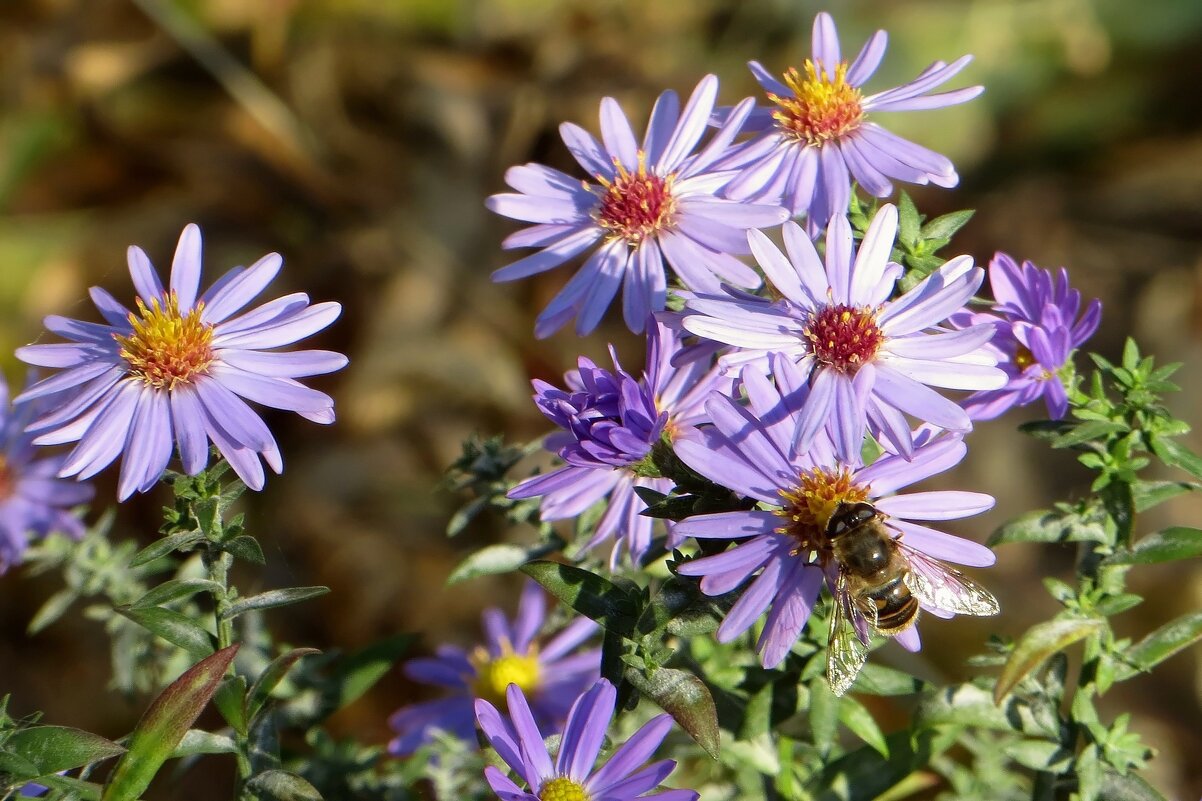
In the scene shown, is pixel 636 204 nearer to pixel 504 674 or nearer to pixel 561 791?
pixel 561 791

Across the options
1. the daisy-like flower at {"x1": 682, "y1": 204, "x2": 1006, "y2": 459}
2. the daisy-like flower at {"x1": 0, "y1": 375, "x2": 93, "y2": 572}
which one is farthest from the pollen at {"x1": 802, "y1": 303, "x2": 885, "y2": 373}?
the daisy-like flower at {"x1": 0, "y1": 375, "x2": 93, "y2": 572}

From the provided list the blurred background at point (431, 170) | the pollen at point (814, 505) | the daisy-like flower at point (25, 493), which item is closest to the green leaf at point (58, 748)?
the daisy-like flower at point (25, 493)

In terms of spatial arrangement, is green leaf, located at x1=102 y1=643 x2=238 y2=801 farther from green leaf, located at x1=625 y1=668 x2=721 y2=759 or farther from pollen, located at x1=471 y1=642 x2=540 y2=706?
pollen, located at x1=471 y1=642 x2=540 y2=706

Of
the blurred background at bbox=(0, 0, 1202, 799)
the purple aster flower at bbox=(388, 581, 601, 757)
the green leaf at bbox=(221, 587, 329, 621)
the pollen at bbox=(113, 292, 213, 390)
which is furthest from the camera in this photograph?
the blurred background at bbox=(0, 0, 1202, 799)

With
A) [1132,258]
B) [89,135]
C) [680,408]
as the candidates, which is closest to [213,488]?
[680,408]

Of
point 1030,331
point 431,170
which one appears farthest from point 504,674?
point 431,170

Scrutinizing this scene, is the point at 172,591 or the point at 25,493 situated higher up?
the point at 25,493
